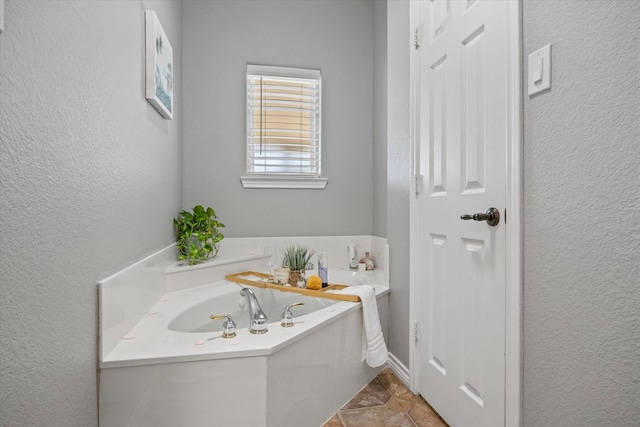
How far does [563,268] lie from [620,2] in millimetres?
→ 658

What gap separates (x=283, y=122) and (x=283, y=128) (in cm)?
5

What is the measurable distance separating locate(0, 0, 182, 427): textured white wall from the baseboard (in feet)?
4.71

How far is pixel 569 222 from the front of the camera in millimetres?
964

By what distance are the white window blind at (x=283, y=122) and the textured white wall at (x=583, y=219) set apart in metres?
1.92

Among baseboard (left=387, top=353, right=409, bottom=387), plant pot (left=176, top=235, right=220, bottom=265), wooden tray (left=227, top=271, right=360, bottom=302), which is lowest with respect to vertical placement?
baseboard (left=387, top=353, right=409, bottom=387)

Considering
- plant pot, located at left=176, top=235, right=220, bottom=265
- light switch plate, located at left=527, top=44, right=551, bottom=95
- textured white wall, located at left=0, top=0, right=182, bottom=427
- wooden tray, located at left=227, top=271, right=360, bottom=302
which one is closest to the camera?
textured white wall, located at left=0, top=0, right=182, bottom=427

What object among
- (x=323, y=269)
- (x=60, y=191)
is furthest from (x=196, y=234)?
(x=60, y=191)

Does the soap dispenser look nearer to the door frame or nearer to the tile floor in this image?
the tile floor

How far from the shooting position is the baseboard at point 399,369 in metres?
1.93

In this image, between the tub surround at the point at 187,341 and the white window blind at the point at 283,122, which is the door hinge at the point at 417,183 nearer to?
the tub surround at the point at 187,341

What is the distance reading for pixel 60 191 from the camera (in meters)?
0.94

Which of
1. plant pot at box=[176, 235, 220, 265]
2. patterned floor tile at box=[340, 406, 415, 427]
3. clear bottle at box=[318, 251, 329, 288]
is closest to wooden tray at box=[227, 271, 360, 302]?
clear bottle at box=[318, 251, 329, 288]

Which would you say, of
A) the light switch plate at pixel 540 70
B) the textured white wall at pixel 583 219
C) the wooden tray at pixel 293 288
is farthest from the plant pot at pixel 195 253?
the light switch plate at pixel 540 70

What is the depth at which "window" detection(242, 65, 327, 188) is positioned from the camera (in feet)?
9.15
